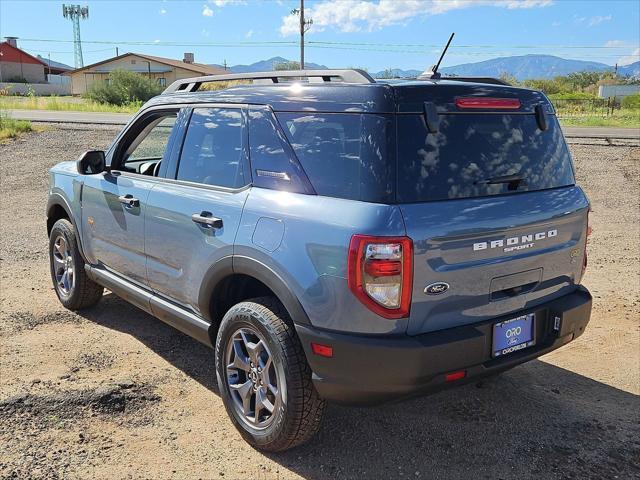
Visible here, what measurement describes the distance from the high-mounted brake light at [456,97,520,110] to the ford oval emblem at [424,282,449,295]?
34.7 inches

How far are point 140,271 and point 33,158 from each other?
11.7m

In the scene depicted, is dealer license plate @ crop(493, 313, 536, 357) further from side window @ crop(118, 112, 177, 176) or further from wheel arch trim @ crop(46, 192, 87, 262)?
wheel arch trim @ crop(46, 192, 87, 262)

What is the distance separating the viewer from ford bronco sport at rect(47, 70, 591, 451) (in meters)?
2.63

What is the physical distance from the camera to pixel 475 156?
9.57 ft

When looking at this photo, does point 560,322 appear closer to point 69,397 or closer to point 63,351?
point 69,397

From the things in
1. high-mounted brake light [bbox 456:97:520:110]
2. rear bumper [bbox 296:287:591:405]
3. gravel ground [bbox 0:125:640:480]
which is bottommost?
gravel ground [bbox 0:125:640:480]

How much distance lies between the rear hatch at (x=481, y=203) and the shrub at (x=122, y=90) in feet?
124

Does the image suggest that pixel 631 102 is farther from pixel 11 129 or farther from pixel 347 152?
pixel 347 152

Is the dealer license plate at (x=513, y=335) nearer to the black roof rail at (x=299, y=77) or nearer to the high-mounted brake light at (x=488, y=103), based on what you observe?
the high-mounted brake light at (x=488, y=103)

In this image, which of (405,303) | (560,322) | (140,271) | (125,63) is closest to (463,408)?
(560,322)

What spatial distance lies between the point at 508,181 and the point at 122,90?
40.1 meters

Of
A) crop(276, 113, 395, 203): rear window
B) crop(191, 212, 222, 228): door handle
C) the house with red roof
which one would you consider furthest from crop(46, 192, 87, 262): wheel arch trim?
the house with red roof

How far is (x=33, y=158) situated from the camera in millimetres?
14141

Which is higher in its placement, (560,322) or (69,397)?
(560,322)
